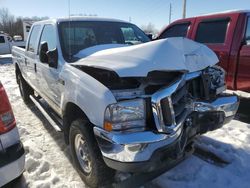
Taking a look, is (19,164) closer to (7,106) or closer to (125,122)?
(7,106)

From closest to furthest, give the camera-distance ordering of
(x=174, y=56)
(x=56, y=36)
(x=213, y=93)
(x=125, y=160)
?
(x=125, y=160)
(x=174, y=56)
(x=213, y=93)
(x=56, y=36)

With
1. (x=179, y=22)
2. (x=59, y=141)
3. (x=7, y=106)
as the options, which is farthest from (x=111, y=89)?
(x=179, y=22)

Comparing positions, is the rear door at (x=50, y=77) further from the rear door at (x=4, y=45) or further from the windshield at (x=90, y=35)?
the rear door at (x=4, y=45)

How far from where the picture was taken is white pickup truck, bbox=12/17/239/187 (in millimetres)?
2430

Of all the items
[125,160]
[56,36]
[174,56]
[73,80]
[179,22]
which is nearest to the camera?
[125,160]

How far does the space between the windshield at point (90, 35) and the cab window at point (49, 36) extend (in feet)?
0.65

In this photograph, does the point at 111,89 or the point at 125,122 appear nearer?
the point at 125,122

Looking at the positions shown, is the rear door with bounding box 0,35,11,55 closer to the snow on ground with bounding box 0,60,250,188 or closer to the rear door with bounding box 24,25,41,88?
the rear door with bounding box 24,25,41,88

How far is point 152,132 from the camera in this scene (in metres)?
2.44

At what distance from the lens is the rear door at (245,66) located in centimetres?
530

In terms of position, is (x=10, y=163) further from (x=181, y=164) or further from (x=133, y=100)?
(x=181, y=164)

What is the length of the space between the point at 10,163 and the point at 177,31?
18.6 ft

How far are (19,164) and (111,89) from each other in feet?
3.59

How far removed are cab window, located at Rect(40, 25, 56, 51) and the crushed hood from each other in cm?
105
